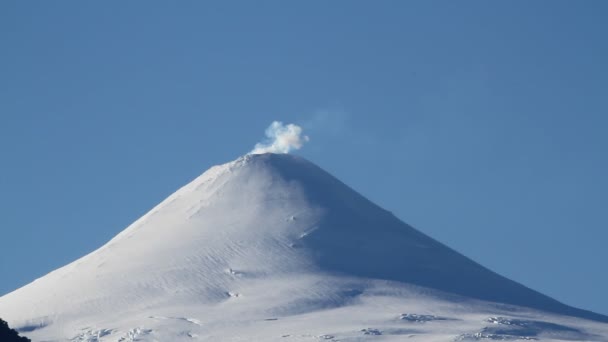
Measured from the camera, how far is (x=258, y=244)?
10025cm

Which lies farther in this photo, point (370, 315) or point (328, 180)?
point (328, 180)

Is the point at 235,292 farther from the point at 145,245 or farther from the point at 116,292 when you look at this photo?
the point at 145,245

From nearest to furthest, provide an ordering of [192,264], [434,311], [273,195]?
1. [434,311]
2. [192,264]
3. [273,195]

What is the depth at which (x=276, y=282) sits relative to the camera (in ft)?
303

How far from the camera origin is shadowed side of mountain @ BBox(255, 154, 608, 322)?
9538cm

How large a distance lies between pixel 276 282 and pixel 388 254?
11.9 m

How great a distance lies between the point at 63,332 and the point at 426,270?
29476 mm

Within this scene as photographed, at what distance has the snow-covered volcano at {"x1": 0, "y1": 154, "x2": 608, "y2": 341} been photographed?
8188 cm

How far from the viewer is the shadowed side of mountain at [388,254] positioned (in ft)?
313

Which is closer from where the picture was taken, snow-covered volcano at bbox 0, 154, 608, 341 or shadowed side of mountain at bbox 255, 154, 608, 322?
snow-covered volcano at bbox 0, 154, 608, 341

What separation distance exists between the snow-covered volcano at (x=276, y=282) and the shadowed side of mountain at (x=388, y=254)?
6.8 inches

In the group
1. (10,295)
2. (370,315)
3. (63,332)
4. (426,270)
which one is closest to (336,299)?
(370,315)

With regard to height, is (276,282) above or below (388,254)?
below

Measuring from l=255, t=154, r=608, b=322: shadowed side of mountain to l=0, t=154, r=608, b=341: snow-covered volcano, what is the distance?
6.8 inches
